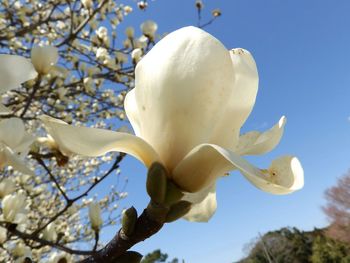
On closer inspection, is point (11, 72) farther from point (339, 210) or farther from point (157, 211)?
point (339, 210)

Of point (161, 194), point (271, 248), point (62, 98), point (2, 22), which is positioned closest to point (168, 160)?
point (161, 194)

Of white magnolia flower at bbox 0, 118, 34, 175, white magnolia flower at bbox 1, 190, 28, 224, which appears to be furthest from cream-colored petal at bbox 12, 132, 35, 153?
white magnolia flower at bbox 1, 190, 28, 224

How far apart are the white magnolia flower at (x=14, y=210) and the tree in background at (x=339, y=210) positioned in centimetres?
1879

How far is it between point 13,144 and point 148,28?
1663 mm

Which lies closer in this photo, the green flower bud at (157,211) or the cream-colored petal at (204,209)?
the green flower bud at (157,211)

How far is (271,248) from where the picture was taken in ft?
68.4

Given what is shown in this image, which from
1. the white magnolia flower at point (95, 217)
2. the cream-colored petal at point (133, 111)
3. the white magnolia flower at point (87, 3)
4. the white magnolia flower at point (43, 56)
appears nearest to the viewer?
the cream-colored petal at point (133, 111)

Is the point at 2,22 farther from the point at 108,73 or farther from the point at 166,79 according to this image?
the point at 166,79

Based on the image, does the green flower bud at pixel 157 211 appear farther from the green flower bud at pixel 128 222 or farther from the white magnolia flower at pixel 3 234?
the white magnolia flower at pixel 3 234

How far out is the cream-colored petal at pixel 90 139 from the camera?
1.06ft

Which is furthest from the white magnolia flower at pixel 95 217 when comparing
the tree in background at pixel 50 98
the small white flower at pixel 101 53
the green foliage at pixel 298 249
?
the green foliage at pixel 298 249

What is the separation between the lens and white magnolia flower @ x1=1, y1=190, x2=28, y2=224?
105 cm

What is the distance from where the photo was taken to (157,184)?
0.32 m

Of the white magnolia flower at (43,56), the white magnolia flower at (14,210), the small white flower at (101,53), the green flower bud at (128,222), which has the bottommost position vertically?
the white magnolia flower at (14,210)
